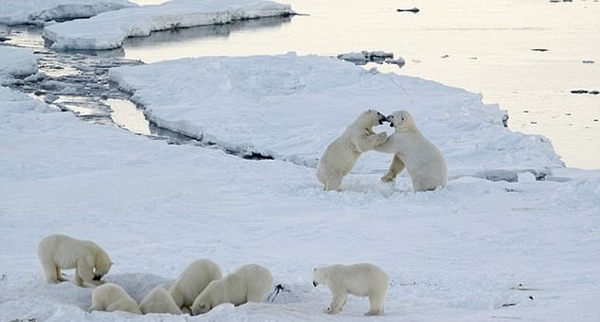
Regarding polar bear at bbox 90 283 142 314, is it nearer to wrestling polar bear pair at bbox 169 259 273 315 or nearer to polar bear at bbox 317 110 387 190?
wrestling polar bear pair at bbox 169 259 273 315

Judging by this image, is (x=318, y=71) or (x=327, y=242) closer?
(x=327, y=242)

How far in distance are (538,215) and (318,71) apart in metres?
10.5

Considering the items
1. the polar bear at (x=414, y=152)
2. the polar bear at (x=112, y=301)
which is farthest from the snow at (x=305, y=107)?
the polar bear at (x=112, y=301)

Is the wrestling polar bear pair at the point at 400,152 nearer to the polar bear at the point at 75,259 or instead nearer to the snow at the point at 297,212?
the snow at the point at 297,212

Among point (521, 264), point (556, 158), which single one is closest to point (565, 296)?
point (521, 264)

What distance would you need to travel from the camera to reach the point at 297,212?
822 cm

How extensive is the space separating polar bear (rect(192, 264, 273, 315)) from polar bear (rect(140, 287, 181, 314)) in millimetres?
150

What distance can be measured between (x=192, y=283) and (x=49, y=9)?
1206 inches

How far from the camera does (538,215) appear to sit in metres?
7.97

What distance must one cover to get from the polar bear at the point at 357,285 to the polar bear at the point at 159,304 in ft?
2.32

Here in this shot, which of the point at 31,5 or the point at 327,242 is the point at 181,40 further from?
the point at 327,242

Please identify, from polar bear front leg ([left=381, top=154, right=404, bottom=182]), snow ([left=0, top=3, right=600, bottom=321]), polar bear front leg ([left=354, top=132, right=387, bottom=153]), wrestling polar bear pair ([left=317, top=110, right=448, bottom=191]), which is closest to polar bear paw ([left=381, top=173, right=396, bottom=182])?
polar bear front leg ([left=381, top=154, right=404, bottom=182])

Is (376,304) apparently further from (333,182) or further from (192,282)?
(333,182)

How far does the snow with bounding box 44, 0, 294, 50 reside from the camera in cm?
2570
